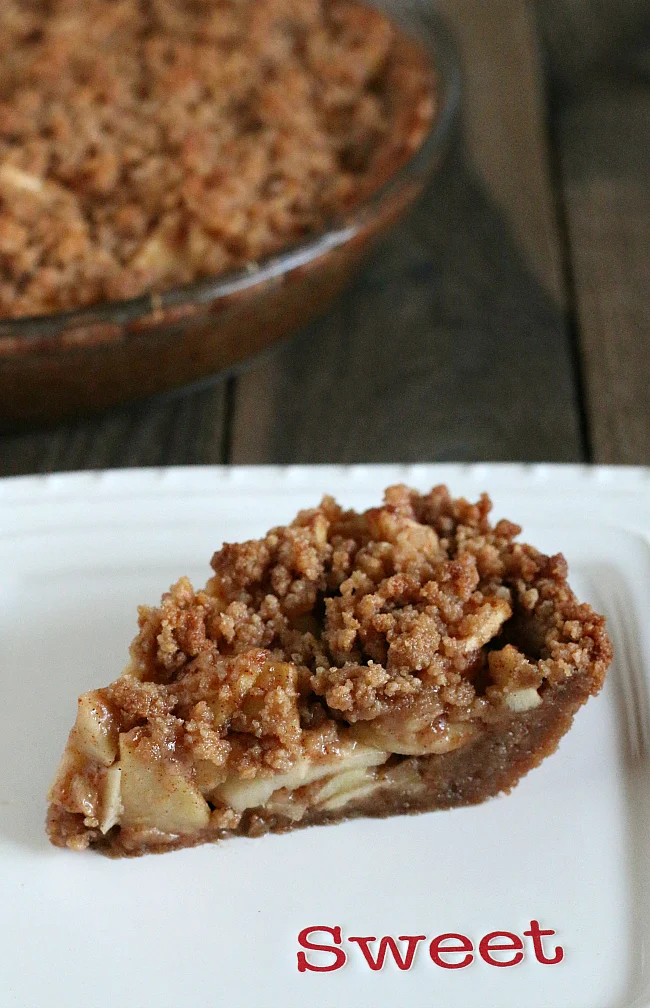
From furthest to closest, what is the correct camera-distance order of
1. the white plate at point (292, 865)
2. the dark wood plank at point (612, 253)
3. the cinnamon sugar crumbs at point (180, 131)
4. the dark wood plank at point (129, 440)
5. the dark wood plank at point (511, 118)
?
the dark wood plank at point (511, 118) < the dark wood plank at point (612, 253) < the dark wood plank at point (129, 440) < the cinnamon sugar crumbs at point (180, 131) < the white plate at point (292, 865)

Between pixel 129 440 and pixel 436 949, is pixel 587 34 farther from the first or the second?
pixel 436 949

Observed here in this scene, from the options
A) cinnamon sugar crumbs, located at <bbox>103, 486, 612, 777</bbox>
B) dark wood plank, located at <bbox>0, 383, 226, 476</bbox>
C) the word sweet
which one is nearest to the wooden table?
dark wood plank, located at <bbox>0, 383, 226, 476</bbox>

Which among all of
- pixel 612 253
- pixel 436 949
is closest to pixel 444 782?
pixel 436 949

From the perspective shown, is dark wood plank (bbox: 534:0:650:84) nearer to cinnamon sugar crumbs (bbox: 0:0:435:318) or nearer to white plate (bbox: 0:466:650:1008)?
cinnamon sugar crumbs (bbox: 0:0:435:318)

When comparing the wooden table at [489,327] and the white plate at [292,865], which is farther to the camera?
the wooden table at [489,327]

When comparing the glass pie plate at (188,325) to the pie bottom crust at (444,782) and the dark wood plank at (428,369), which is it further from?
the pie bottom crust at (444,782)

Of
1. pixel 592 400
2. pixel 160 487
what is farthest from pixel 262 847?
pixel 592 400

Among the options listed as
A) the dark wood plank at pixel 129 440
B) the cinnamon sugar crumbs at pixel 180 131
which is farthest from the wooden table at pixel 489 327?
the cinnamon sugar crumbs at pixel 180 131
